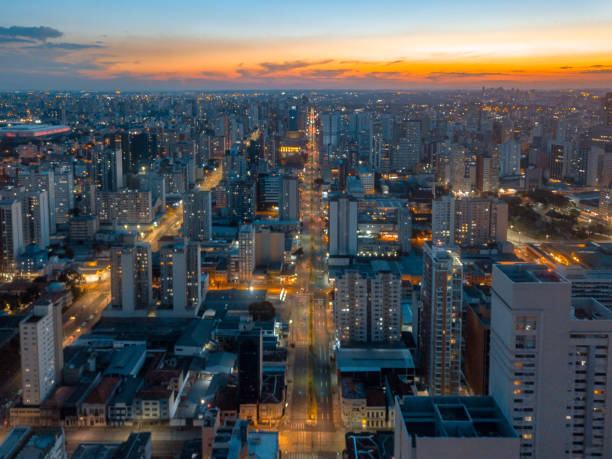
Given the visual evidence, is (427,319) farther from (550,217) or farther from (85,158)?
(85,158)

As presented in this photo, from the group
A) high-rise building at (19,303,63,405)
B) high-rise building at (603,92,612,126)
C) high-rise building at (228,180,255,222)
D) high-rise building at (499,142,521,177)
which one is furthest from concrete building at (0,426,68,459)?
high-rise building at (603,92,612,126)

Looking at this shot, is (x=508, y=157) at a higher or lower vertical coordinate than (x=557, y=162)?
higher

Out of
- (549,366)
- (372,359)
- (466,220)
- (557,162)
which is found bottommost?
(372,359)

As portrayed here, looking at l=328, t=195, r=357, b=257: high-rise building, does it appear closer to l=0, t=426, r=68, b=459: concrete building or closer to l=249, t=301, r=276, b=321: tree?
l=249, t=301, r=276, b=321: tree

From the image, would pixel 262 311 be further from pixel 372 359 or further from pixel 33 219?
pixel 33 219

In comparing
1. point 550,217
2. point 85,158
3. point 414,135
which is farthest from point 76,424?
point 414,135

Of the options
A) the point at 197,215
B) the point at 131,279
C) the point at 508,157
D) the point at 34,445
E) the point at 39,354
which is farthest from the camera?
the point at 508,157

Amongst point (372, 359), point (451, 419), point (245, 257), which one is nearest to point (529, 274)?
point (451, 419)
